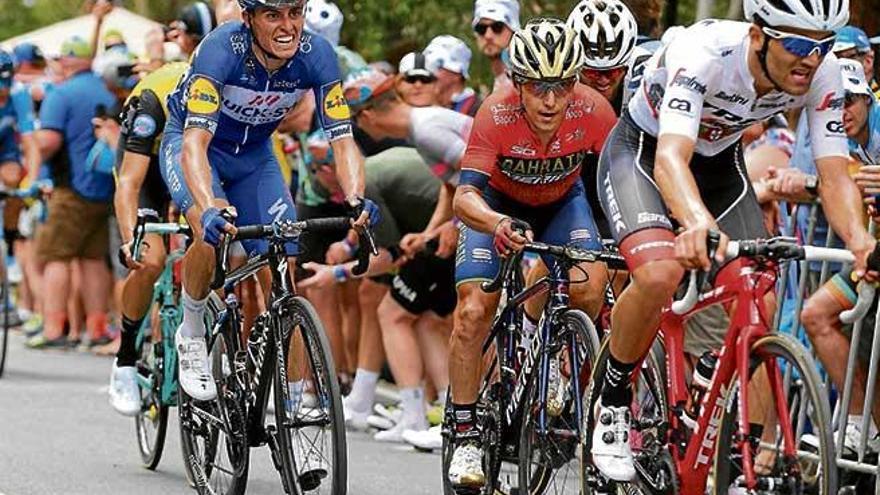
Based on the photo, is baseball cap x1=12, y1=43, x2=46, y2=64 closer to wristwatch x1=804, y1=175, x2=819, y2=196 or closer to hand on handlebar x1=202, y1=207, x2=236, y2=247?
wristwatch x1=804, y1=175, x2=819, y2=196

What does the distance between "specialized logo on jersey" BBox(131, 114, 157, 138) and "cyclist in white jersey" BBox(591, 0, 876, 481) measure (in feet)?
10.4

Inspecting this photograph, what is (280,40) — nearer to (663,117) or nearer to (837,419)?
(663,117)

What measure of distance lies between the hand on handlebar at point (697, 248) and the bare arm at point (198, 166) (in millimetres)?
2408

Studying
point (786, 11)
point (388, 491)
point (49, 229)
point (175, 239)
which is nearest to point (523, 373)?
point (388, 491)

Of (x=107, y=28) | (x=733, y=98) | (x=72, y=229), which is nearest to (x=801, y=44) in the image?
(x=733, y=98)

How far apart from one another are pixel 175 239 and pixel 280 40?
2352mm

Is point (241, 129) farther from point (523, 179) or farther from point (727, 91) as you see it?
point (727, 91)

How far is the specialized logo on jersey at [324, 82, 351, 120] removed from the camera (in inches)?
335

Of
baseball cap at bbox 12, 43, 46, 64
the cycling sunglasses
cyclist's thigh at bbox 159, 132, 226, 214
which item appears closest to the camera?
the cycling sunglasses

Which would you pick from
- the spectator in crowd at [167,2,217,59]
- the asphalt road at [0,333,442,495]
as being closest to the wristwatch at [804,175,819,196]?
the asphalt road at [0,333,442,495]

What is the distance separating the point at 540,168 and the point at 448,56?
14.0 feet

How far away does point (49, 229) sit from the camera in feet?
53.4

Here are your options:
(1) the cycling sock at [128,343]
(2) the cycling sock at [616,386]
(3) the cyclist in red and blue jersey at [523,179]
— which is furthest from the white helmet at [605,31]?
(1) the cycling sock at [128,343]

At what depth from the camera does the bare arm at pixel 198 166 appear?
8.00 metres
